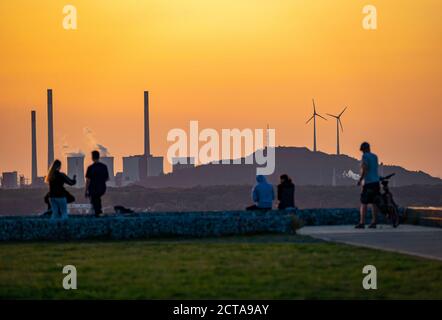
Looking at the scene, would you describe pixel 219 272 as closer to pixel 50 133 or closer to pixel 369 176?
pixel 369 176

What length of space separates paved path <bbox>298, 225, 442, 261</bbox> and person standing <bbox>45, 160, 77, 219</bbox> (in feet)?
17.4

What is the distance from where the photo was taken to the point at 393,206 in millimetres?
29000

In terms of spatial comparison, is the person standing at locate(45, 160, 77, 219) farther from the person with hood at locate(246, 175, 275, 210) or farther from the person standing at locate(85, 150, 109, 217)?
the person with hood at locate(246, 175, 275, 210)

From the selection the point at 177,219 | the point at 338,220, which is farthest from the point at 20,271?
Result: the point at 338,220

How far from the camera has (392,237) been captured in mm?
24734

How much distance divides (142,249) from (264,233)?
528 centimetres

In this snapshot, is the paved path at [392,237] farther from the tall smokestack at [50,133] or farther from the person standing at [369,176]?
the tall smokestack at [50,133]

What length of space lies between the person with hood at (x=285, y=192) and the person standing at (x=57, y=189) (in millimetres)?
5661

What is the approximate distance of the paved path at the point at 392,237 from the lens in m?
21.0

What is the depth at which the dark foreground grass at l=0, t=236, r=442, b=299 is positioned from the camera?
14.9 meters

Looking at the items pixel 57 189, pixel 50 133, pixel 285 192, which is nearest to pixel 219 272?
pixel 57 189

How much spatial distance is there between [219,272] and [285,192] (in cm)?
1428

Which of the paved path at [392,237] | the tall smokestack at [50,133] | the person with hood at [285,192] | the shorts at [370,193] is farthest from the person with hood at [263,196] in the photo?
the tall smokestack at [50,133]
